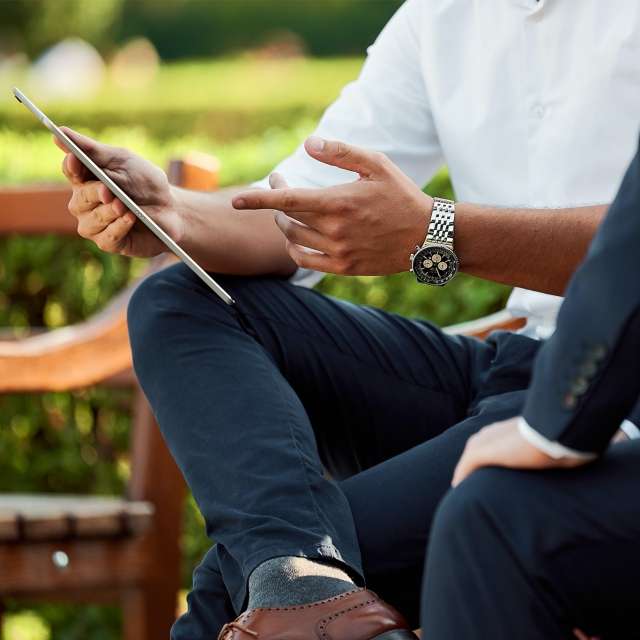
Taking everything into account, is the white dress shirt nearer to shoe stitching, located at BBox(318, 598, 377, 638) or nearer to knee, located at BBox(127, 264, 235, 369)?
knee, located at BBox(127, 264, 235, 369)

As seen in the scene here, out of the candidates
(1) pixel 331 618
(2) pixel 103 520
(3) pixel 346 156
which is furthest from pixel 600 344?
(2) pixel 103 520

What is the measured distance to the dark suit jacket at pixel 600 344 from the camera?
3.32 ft

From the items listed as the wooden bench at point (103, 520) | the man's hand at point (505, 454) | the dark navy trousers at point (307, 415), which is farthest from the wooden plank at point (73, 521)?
the man's hand at point (505, 454)

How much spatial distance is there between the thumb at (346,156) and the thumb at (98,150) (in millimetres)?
367

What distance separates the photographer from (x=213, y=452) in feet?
5.09

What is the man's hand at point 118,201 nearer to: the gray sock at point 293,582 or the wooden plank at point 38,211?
the gray sock at point 293,582

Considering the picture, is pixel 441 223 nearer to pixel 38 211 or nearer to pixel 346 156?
pixel 346 156

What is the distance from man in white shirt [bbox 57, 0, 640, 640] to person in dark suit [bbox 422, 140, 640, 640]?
291 mm

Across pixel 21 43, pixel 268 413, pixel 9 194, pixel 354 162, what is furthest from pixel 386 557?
pixel 21 43

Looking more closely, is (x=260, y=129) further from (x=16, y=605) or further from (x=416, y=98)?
(x=416, y=98)

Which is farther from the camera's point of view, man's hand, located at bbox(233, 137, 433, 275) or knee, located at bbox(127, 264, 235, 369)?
knee, located at bbox(127, 264, 235, 369)

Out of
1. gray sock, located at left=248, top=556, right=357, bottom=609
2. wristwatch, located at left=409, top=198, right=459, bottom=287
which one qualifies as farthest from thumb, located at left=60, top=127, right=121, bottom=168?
gray sock, located at left=248, top=556, right=357, bottom=609

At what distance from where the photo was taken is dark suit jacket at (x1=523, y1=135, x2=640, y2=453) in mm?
1011

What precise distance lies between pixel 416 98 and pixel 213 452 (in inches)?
34.6
